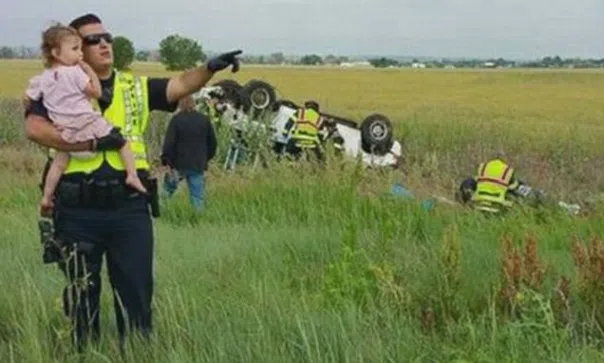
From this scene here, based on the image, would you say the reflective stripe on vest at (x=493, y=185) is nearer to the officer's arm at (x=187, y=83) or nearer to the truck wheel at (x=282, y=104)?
the truck wheel at (x=282, y=104)

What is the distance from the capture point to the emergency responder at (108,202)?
394 centimetres

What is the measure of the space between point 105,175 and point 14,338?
0.95 meters

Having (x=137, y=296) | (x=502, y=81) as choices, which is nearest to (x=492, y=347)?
(x=137, y=296)

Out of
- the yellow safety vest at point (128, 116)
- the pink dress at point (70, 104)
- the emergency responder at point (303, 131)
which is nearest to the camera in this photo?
the pink dress at point (70, 104)

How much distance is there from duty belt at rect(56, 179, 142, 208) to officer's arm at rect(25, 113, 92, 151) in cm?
17

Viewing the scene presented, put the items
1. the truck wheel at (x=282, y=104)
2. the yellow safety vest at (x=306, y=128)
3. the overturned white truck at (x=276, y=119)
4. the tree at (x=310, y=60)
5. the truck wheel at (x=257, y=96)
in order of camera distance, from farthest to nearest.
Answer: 1. the tree at (x=310, y=60)
2. the truck wheel at (x=282, y=104)
3. the truck wheel at (x=257, y=96)
4. the overturned white truck at (x=276, y=119)
5. the yellow safety vest at (x=306, y=128)

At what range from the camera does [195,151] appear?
34.0 ft

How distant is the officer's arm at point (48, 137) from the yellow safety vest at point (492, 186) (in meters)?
6.01

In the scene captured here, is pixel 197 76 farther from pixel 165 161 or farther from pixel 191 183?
pixel 165 161

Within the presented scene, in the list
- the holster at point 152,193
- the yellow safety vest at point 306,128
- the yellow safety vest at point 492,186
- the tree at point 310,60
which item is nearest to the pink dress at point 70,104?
the holster at point 152,193

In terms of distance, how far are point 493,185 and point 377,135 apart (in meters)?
5.24

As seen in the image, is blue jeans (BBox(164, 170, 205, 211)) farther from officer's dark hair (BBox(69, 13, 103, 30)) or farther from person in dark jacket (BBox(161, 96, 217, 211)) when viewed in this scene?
officer's dark hair (BBox(69, 13, 103, 30))

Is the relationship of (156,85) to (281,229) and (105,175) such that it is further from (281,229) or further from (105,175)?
(281,229)

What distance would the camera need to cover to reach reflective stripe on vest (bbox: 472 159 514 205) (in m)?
9.33
